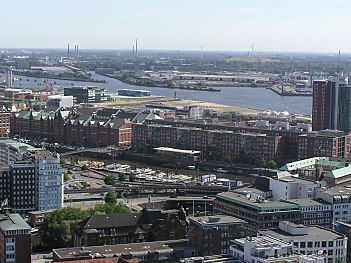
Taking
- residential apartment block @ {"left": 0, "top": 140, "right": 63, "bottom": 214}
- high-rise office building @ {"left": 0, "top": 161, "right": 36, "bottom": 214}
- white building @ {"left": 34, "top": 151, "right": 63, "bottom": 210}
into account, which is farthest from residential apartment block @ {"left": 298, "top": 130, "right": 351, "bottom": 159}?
high-rise office building @ {"left": 0, "top": 161, "right": 36, "bottom": 214}

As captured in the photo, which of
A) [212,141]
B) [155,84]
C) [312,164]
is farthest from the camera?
[155,84]

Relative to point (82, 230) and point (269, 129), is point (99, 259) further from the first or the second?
point (269, 129)

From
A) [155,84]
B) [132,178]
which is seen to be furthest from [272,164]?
[155,84]

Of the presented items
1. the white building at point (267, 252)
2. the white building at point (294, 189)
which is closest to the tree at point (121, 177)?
the white building at point (294, 189)

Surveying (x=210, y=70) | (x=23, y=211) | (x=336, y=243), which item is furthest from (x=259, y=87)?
(x=336, y=243)

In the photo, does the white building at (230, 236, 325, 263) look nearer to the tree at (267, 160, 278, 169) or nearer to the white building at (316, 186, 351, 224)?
the white building at (316, 186, 351, 224)

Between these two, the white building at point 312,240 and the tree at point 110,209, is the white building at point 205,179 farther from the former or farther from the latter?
the white building at point 312,240

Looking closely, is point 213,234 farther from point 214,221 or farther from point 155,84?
point 155,84
